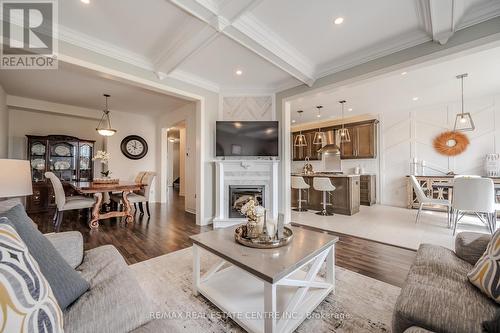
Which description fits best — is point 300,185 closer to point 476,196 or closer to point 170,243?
point 476,196

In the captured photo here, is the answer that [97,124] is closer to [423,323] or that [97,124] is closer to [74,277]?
[74,277]

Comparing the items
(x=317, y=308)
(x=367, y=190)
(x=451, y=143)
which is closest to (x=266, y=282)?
(x=317, y=308)

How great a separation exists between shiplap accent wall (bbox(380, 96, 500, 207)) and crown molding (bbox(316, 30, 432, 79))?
12.2 ft

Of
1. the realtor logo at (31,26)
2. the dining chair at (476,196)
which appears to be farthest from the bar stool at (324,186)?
the realtor logo at (31,26)

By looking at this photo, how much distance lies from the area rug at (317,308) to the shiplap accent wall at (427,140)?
4.87 m

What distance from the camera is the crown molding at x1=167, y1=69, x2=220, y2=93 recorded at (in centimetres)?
354

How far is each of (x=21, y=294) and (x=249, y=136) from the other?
364 centimetres

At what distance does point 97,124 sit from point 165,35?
494 centimetres

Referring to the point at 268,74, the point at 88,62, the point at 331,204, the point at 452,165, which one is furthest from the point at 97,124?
the point at 452,165

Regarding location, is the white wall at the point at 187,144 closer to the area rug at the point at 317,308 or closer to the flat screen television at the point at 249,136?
the flat screen television at the point at 249,136

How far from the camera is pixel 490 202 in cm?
311

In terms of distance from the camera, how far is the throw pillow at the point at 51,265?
3.06 ft

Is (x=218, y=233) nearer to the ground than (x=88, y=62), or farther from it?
nearer to the ground

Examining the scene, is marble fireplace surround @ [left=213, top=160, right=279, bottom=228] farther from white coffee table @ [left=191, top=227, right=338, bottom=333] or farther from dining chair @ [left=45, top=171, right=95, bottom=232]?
dining chair @ [left=45, top=171, right=95, bottom=232]
